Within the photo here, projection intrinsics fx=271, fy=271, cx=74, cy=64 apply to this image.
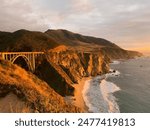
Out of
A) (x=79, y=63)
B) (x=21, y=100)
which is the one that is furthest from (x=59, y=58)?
(x=21, y=100)

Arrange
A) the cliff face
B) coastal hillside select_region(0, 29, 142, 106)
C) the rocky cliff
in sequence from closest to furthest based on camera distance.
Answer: coastal hillside select_region(0, 29, 142, 106) < the rocky cliff < the cliff face

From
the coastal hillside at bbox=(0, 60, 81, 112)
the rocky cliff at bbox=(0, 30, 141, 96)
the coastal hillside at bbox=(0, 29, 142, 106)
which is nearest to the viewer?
the coastal hillside at bbox=(0, 60, 81, 112)

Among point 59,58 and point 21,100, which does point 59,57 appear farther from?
point 21,100

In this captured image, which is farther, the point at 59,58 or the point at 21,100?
the point at 59,58

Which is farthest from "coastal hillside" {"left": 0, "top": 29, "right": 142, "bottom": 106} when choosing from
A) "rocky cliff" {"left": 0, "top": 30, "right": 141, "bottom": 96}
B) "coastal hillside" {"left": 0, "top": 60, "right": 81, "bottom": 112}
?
"coastal hillside" {"left": 0, "top": 60, "right": 81, "bottom": 112}

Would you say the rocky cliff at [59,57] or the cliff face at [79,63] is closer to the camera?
the rocky cliff at [59,57]

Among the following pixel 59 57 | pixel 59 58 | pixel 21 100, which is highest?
pixel 59 57

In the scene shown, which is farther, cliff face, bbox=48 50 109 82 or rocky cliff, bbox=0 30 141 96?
cliff face, bbox=48 50 109 82

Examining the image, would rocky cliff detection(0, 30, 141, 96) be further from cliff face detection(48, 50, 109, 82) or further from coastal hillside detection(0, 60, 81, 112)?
coastal hillside detection(0, 60, 81, 112)

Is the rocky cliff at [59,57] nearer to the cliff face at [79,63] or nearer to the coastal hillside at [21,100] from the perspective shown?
the cliff face at [79,63]

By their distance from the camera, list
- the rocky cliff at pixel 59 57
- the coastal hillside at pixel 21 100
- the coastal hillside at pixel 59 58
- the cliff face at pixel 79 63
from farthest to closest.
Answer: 1. the cliff face at pixel 79 63
2. the rocky cliff at pixel 59 57
3. the coastal hillside at pixel 59 58
4. the coastal hillside at pixel 21 100

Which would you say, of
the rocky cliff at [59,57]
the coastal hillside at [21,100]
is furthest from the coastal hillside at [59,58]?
the coastal hillside at [21,100]

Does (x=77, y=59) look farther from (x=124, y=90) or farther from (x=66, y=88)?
(x=66, y=88)
